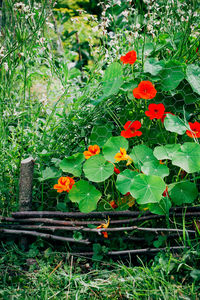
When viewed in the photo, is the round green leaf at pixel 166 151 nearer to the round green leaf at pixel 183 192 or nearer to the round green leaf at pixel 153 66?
the round green leaf at pixel 183 192

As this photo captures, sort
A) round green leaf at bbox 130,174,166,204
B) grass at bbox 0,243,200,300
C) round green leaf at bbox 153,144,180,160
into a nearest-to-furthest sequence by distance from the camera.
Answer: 1. grass at bbox 0,243,200,300
2. round green leaf at bbox 130,174,166,204
3. round green leaf at bbox 153,144,180,160

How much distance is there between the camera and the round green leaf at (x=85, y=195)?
1245 mm

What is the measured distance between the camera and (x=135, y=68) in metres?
1.56

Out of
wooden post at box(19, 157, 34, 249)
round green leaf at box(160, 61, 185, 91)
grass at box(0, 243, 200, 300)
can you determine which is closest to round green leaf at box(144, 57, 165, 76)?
round green leaf at box(160, 61, 185, 91)

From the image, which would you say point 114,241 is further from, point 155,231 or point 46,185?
point 46,185

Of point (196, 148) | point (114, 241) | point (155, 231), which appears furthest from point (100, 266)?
point (196, 148)

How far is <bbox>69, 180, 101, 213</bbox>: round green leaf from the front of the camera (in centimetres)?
125

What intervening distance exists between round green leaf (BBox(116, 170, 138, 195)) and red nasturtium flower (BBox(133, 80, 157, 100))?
358 mm

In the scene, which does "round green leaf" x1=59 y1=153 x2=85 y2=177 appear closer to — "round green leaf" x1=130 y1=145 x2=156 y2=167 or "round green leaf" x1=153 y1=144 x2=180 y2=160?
"round green leaf" x1=130 y1=145 x2=156 y2=167

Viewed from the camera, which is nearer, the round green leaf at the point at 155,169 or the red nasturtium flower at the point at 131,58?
the round green leaf at the point at 155,169

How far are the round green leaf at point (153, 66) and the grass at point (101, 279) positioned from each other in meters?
0.82

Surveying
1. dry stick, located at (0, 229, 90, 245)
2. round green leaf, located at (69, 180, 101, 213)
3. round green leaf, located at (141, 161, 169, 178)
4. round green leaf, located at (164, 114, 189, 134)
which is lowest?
dry stick, located at (0, 229, 90, 245)

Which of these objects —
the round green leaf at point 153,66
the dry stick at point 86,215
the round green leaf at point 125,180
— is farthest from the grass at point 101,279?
the round green leaf at point 153,66

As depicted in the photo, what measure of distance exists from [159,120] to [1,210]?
35.8 inches
